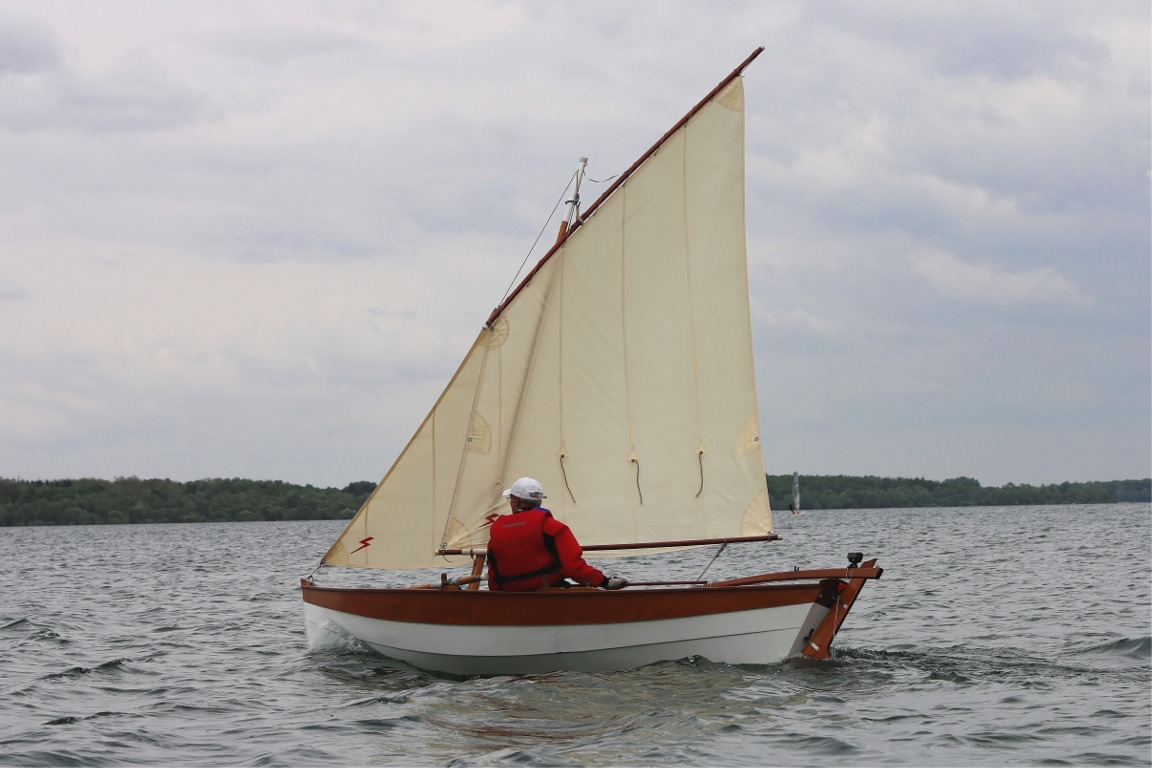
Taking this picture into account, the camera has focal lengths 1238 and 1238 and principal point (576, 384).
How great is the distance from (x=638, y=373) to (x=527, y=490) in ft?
7.56

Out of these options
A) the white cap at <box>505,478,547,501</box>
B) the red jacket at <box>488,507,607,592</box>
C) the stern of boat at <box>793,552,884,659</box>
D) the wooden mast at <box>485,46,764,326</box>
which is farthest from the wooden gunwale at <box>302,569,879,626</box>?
the wooden mast at <box>485,46,764,326</box>

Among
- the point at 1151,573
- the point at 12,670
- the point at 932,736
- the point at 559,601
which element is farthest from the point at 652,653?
the point at 1151,573

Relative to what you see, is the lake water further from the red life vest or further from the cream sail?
the cream sail

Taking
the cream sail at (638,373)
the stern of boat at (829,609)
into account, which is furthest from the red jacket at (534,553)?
the stern of boat at (829,609)

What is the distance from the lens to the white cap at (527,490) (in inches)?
502

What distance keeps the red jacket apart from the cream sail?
155 centimetres

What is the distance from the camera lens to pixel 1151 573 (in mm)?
28359

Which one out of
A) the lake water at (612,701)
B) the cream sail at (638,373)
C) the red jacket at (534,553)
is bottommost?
the lake water at (612,701)

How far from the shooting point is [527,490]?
41.9ft

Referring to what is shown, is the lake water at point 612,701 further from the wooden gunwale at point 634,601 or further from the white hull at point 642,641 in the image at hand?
the wooden gunwale at point 634,601

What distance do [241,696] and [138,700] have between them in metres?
1.05

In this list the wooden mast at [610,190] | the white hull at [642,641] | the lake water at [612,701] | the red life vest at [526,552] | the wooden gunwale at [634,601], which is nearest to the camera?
the lake water at [612,701]

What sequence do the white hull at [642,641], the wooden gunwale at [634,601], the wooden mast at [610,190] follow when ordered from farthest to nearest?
the wooden mast at [610,190] < the white hull at [642,641] < the wooden gunwale at [634,601]

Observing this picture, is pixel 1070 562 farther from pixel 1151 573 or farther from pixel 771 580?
pixel 771 580
